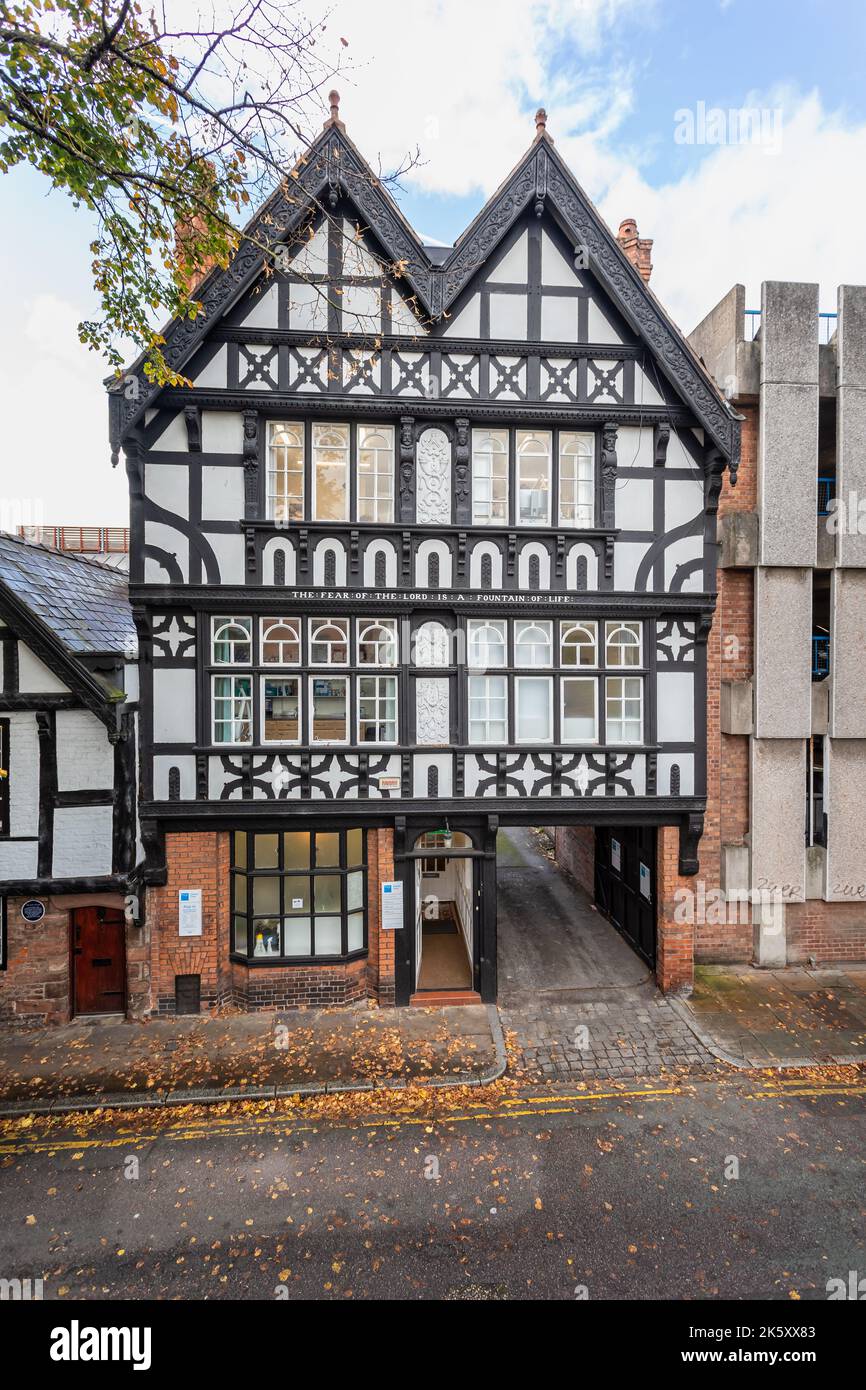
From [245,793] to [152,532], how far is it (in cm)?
482

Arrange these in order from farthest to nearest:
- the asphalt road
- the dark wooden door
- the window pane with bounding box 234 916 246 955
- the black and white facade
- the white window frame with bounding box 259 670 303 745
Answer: the window pane with bounding box 234 916 246 955
the white window frame with bounding box 259 670 303 745
the dark wooden door
the black and white facade
the asphalt road

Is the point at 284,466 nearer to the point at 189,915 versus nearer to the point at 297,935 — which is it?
the point at 189,915

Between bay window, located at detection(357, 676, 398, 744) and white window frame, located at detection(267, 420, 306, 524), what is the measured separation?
322 cm

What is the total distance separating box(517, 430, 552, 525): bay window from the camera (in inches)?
403

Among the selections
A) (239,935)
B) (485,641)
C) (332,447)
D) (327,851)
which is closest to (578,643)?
(485,641)

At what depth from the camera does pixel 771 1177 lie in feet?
22.0

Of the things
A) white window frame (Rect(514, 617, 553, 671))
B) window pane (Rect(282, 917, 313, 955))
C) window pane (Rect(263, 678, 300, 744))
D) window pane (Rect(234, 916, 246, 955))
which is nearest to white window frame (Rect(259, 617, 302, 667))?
window pane (Rect(263, 678, 300, 744))

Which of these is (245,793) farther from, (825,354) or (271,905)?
(825,354)

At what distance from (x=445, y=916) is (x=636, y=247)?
1483 centimetres

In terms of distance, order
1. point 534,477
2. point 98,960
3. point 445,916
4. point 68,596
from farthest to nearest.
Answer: point 445,916 → point 68,596 → point 534,477 → point 98,960

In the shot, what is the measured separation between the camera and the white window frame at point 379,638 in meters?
10.1

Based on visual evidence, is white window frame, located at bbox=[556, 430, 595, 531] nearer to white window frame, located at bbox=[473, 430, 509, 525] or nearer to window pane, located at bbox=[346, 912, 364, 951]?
white window frame, located at bbox=[473, 430, 509, 525]

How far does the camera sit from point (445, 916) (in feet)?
45.9
